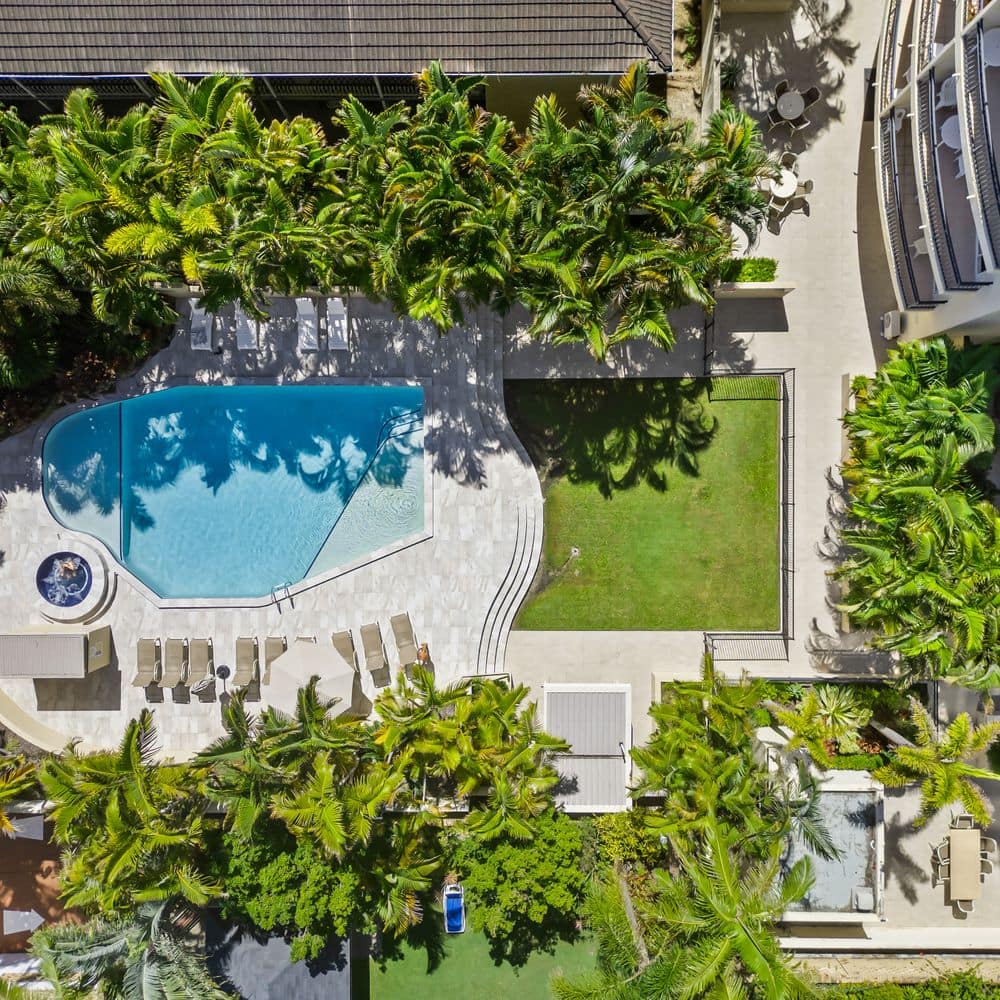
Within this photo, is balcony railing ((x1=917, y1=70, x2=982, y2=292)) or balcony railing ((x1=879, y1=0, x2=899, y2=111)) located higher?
balcony railing ((x1=879, y1=0, x2=899, y2=111))

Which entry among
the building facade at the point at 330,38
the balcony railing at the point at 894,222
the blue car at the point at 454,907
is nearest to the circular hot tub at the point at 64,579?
the building facade at the point at 330,38

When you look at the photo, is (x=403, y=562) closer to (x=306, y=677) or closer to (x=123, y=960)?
(x=306, y=677)

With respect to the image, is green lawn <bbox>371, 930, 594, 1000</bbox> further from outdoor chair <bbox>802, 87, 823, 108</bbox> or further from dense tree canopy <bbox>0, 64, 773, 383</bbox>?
outdoor chair <bbox>802, 87, 823, 108</bbox>

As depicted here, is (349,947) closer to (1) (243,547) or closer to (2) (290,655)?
(2) (290,655)

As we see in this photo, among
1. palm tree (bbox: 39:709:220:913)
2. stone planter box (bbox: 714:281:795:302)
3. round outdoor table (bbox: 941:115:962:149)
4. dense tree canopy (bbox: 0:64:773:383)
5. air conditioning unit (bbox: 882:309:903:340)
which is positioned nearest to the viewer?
dense tree canopy (bbox: 0:64:773:383)

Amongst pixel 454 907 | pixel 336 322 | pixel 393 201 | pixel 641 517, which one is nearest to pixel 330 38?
pixel 393 201

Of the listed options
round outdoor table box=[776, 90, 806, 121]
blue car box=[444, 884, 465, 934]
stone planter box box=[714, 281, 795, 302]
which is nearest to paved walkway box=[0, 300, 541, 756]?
blue car box=[444, 884, 465, 934]
